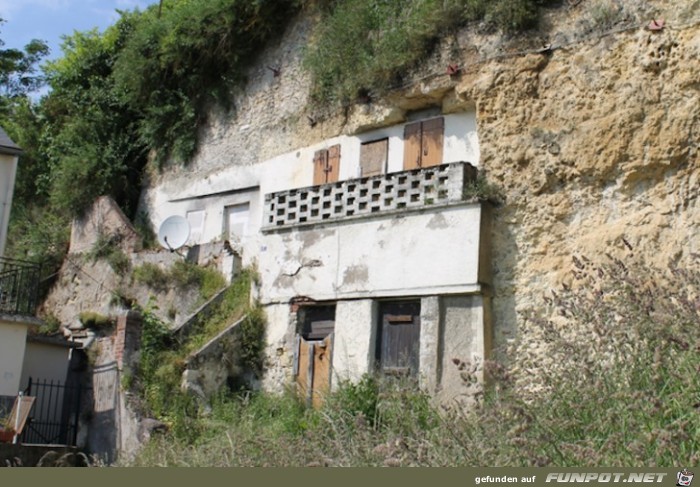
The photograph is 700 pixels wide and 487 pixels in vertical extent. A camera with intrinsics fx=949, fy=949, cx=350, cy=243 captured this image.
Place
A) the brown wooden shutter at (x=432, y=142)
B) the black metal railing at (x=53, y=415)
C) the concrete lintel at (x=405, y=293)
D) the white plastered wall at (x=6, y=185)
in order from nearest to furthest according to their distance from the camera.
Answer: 1. the concrete lintel at (x=405, y=293)
2. the brown wooden shutter at (x=432, y=142)
3. the black metal railing at (x=53, y=415)
4. the white plastered wall at (x=6, y=185)

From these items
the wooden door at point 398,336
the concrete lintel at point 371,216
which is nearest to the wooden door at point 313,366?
the wooden door at point 398,336

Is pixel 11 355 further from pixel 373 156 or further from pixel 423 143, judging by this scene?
pixel 423 143

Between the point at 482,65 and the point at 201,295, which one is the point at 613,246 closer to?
the point at 482,65

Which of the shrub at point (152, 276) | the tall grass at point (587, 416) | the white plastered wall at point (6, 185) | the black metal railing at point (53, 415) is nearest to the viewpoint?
the tall grass at point (587, 416)

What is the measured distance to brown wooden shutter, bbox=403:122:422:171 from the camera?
15414 millimetres

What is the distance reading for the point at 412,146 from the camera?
15.5m

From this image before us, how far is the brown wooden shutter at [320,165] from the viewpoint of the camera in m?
16.6

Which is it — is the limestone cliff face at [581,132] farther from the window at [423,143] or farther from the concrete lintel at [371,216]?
the concrete lintel at [371,216]

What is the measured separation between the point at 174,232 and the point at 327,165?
355cm

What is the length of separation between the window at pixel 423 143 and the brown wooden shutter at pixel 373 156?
447 millimetres

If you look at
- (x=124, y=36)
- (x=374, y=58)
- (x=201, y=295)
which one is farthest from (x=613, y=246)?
(x=124, y=36)

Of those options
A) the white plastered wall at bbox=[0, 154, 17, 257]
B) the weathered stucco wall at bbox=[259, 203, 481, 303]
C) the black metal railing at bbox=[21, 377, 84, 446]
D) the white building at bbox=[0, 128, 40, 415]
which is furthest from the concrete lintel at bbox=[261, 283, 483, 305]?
the white plastered wall at bbox=[0, 154, 17, 257]

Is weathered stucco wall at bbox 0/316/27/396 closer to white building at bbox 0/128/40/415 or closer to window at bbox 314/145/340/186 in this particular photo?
white building at bbox 0/128/40/415

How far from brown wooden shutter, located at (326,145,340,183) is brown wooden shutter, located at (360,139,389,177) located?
493 millimetres
